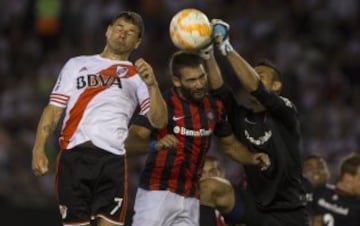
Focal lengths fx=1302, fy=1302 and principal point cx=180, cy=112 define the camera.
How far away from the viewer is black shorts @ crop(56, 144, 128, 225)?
906cm

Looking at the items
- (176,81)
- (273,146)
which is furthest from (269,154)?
(176,81)

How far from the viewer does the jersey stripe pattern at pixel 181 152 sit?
934 cm

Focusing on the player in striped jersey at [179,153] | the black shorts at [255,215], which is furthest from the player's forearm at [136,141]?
the black shorts at [255,215]

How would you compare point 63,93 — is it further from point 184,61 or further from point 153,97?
point 184,61

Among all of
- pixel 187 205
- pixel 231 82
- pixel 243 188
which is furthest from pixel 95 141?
pixel 231 82

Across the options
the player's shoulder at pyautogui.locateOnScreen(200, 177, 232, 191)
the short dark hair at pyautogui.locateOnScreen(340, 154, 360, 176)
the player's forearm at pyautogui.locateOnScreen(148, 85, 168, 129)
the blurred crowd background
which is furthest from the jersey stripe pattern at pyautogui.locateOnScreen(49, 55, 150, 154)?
the blurred crowd background

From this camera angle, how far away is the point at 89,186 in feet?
29.9

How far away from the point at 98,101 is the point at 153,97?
0.44m

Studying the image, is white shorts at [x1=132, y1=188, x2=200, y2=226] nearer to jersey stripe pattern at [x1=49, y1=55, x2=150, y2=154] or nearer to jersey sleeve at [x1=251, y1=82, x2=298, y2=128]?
jersey stripe pattern at [x1=49, y1=55, x2=150, y2=154]

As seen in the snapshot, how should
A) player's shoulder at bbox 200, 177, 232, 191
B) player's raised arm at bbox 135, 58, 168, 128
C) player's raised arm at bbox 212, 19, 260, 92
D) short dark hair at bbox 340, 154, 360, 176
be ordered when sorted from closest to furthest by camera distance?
player's raised arm at bbox 135, 58, 168, 128
player's raised arm at bbox 212, 19, 260, 92
player's shoulder at bbox 200, 177, 232, 191
short dark hair at bbox 340, 154, 360, 176

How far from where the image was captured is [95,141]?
29.9 ft

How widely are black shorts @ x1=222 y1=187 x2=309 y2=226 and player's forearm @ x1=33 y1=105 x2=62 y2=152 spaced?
1735mm

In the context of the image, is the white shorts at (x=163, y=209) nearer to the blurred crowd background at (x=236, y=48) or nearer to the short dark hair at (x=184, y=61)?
the short dark hair at (x=184, y=61)

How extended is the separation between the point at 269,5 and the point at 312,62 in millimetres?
1292
